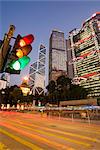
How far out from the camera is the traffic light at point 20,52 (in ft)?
14.7

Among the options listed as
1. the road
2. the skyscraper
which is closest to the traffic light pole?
the road

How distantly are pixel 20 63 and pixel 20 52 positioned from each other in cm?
26

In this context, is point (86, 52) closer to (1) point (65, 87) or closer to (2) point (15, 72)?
(1) point (65, 87)

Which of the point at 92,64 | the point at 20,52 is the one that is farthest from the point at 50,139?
the point at 92,64

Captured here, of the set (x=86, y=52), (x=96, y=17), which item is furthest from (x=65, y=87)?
(x=96, y=17)

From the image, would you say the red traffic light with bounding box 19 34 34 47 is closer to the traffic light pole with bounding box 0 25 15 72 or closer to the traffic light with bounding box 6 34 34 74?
the traffic light with bounding box 6 34 34 74

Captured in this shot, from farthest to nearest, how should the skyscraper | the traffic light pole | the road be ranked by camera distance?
the skyscraper → the road → the traffic light pole

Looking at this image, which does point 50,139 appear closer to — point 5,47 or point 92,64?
point 5,47

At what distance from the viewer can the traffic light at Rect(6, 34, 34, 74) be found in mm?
4473

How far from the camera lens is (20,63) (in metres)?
4.54

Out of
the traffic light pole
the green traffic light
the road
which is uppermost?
the traffic light pole

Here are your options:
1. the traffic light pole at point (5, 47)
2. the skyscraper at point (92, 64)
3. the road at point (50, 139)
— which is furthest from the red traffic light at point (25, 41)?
the skyscraper at point (92, 64)

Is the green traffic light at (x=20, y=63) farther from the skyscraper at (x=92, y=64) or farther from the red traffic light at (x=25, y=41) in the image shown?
the skyscraper at (x=92, y=64)

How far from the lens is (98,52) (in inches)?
7160
